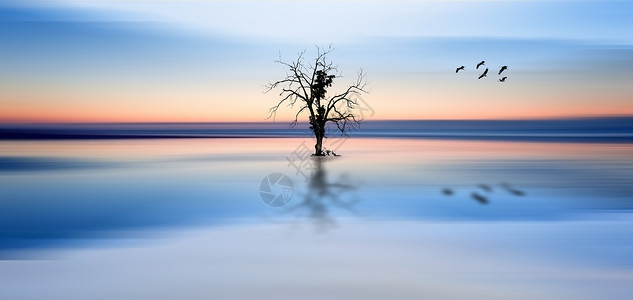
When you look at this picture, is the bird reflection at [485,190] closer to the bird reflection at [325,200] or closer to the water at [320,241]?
the water at [320,241]

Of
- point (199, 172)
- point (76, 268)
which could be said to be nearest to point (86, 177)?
point (199, 172)

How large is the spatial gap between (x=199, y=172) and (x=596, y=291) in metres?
25.6

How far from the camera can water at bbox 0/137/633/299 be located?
29.4ft

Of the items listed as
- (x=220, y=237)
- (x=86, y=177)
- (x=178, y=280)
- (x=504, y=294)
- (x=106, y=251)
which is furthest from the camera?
(x=86, y=177)

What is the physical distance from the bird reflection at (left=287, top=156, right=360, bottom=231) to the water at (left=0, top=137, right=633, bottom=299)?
8 cm

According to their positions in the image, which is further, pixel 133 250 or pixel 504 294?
pixel 133 250

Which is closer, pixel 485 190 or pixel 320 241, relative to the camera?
pixel 320 241

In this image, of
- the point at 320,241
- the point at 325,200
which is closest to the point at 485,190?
the point at 325,200

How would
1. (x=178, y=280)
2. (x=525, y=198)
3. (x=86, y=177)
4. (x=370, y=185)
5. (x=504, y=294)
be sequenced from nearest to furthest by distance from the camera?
(x=504, y=294) < (x=178, y=280) < (x=525, y=198) < (x=370, y=185) < (x=86, y=177)

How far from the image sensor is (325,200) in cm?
1927

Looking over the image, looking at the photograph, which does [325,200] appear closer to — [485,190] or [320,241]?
[320,241]

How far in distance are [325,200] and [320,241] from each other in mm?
6961

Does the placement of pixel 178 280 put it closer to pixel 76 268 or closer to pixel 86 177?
pixel 76 268

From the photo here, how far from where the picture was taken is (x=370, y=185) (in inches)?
Result: 965
